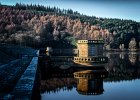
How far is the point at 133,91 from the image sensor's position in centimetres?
2988

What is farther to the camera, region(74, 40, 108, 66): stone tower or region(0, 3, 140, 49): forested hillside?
region(0, 3, 140, 49): forested hillside

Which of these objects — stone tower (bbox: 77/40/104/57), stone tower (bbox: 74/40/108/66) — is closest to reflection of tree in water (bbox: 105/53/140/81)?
stone tower (bbox: 74/40/108/66)

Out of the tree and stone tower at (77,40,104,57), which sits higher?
the tree

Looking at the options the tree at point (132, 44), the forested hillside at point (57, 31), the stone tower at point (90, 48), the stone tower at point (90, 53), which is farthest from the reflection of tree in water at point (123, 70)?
the tree at point (132, 44)

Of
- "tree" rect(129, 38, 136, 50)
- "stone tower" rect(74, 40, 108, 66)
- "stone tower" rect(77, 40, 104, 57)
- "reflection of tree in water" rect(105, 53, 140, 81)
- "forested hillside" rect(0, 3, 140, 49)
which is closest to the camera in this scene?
"reflection of tree in water" rect(105, 53, 140, 81)

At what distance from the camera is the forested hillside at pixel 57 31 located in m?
112

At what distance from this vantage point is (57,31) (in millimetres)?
127000

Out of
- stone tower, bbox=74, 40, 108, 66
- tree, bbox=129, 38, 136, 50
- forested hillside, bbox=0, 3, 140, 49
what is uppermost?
forested hillside, bbox=0, 3, 140, 49

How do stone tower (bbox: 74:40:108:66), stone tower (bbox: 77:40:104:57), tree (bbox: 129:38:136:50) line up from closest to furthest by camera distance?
1. stone tower (bbox: 74:40:108:66)
2. stone tower (bbox: 77:40:104:57)
3. tree (bbox: 129:38:136:50)

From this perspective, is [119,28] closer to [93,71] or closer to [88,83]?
[93,71]

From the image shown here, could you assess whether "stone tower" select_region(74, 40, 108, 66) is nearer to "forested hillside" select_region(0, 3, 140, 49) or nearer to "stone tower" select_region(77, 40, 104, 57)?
"stone tower" select_region(77, 40, 104, 57)

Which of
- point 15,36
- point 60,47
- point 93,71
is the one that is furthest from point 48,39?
point 93,71

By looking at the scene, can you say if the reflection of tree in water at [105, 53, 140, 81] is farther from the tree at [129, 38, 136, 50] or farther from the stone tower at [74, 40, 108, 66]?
the tree at [129, 38, 136, 50]

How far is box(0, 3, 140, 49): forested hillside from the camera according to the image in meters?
112
